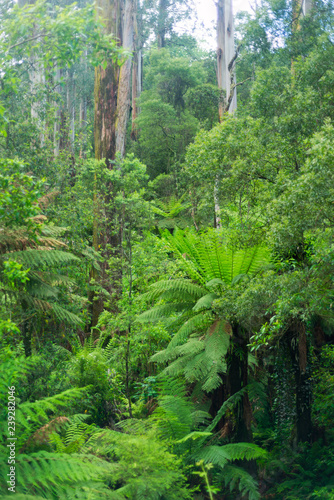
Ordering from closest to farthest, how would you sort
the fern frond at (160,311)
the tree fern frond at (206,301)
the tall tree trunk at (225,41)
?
the tree fern frond at (206,301)
the fern frond at (160,311)
the tall tree trunk at (225,41)

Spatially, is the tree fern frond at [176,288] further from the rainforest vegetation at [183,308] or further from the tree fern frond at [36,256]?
the tree fern frond at [36,256]

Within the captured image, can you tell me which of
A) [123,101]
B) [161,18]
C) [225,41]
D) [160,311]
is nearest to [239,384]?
[160,311]

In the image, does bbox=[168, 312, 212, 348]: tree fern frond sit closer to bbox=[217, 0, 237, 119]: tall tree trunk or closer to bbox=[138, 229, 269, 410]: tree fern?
bbox=[138, 229, 269, 410]: tree fern

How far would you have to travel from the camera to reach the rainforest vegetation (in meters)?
4.24

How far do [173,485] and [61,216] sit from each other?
4.38 meters

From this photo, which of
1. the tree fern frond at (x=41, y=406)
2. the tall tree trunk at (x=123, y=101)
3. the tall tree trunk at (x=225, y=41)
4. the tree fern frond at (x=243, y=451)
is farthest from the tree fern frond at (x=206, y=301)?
the tall tree trunk at (x=225, y=41)

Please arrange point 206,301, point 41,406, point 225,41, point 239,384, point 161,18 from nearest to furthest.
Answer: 1. point 41,406
2. point 206,301
3. point 239,384
4. point 225,41
5. point 161,18

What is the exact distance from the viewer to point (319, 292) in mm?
4387

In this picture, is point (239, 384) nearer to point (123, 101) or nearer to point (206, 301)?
point (206, 301)

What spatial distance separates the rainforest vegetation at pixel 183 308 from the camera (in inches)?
167

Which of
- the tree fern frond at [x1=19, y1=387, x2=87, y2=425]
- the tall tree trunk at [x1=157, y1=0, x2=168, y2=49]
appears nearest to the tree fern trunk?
the tree fern frond at [x1=19, y1=387, x2=87, y2=425]

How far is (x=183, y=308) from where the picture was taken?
20.8 feet

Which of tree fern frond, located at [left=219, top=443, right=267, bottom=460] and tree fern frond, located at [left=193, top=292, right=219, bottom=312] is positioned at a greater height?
Answer: tree fern frond, located at [left=193, top=292, right=219, bottom=312]

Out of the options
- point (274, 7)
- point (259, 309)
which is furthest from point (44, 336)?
point (274, 7)
